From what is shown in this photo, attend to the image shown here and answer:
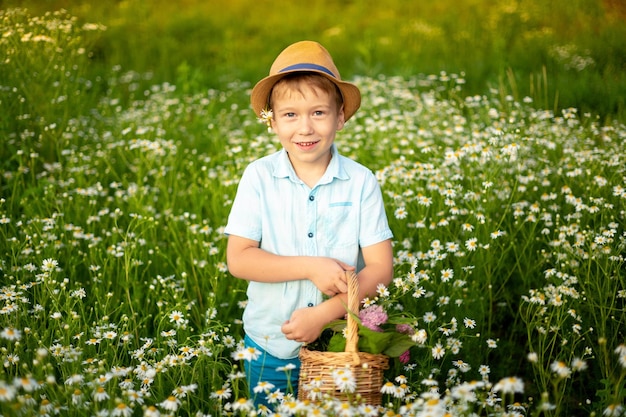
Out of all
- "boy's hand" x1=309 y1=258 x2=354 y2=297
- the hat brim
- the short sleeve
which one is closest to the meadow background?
"boy's hand" x1=309 y1=258 x2=354 y2=297

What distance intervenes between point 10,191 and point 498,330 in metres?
3.00

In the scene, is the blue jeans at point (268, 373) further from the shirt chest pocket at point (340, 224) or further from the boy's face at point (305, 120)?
the boy's face at point (305, 120)

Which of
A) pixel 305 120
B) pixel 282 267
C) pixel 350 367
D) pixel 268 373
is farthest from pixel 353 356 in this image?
pixel 305 120

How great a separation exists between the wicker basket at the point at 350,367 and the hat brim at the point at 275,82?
746mm

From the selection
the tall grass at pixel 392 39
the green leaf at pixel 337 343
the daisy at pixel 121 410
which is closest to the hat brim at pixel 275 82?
the green leaf at pixel 337 343

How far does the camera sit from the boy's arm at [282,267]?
2.41m

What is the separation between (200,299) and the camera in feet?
11.8

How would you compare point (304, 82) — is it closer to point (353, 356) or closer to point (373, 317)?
point (373, 317)

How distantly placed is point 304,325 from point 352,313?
0.88 ft

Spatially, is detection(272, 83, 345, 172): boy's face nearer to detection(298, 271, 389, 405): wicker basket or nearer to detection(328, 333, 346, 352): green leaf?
detection(298, 271, 389, 405): wicker basket

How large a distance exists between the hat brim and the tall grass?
3.34 m

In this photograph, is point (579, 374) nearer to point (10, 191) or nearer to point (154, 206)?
point (154, 206)

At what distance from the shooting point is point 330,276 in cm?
240

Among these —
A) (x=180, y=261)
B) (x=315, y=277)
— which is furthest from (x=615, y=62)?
(x=315, y=277)
